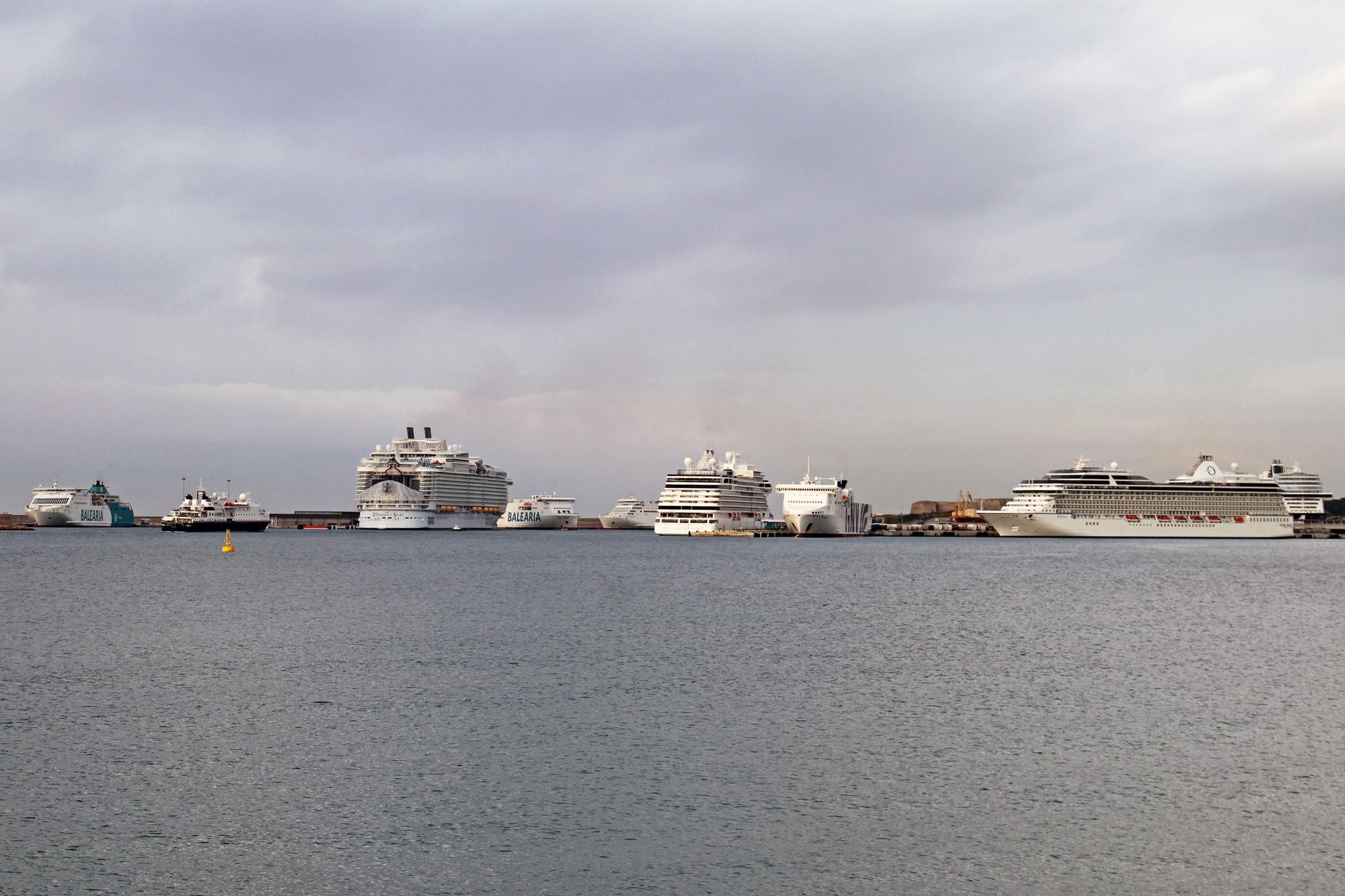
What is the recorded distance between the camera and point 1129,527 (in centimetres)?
14562

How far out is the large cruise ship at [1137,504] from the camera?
144m

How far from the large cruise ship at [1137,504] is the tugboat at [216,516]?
106597mm

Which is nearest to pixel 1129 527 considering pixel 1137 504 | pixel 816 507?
pixel 1137 504

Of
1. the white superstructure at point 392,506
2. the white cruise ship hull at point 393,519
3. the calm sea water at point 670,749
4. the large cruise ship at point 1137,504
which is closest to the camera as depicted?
the calm sea water at point 670,749

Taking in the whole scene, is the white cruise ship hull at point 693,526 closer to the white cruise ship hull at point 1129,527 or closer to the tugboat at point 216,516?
the white cruise ship hull at point 1129,527

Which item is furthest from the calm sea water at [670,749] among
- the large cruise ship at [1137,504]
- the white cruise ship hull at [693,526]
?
the white cruise ship hull at [693,526]

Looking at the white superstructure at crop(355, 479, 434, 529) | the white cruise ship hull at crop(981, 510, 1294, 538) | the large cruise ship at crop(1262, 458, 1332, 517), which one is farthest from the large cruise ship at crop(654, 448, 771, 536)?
the large cruise ship at crop(1262, 458, 1332, 517)

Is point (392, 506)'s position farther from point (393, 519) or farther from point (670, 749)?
point (670, 749)

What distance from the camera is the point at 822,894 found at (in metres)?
14.3

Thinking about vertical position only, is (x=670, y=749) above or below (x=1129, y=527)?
below

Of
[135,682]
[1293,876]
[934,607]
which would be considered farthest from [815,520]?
[1293,876]

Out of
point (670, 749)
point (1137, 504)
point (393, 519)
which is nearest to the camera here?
point (670, 749)

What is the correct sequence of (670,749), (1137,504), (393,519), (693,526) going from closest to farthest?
1. (670,749)
2. (1137,504)
3. (693,526)
4. (393,519)

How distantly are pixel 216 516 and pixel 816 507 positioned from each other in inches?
3364
